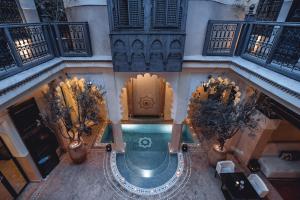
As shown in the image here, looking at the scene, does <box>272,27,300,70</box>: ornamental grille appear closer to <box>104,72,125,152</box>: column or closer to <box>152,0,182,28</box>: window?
<box>152,0,182,28</box>: window

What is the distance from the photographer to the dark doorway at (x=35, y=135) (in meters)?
4.49

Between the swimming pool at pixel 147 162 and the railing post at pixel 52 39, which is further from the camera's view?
the swimming pool at pixel 147 162

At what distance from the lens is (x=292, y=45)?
327 centimetres

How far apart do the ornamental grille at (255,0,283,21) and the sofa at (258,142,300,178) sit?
13.1ft

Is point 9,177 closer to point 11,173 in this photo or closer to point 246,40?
point 11,173

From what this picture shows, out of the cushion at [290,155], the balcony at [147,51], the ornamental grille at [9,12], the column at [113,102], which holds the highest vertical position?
the ornamental grille at [9,12]

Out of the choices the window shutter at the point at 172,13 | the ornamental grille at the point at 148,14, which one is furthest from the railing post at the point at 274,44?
the window shutter at the point at 172,13

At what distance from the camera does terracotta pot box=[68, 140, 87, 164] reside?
5.58 meters

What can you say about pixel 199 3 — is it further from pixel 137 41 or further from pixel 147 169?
pixel 147 169

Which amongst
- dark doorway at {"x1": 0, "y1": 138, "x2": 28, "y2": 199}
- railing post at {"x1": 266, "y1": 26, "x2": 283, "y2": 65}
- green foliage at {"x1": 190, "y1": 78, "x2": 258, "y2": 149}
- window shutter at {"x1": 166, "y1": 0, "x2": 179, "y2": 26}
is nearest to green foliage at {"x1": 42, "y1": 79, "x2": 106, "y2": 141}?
dark doorway at {"x1": 0, "y1": 138, "x2": 28, "y2": 199}

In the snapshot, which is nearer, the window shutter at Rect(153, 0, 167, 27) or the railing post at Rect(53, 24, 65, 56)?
the window shutter at Rect(153, 0, 167, 27)

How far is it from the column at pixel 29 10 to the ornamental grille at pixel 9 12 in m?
0.15

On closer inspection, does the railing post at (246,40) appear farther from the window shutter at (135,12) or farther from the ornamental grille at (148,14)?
the window shutter at (135,12)

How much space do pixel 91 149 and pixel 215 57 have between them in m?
5.69
